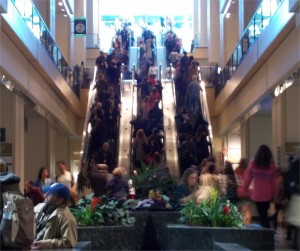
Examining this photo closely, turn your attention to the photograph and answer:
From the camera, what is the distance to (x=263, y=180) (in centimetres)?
1011

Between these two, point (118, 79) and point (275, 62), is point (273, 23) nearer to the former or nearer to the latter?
point (275, 62)

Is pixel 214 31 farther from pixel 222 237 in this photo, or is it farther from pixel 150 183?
pixel 222 237

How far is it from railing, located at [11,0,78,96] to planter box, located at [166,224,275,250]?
827 centimetres

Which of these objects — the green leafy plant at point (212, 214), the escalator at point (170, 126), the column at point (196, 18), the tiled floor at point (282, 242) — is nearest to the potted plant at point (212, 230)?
the green leafy plant at point (212, 214)

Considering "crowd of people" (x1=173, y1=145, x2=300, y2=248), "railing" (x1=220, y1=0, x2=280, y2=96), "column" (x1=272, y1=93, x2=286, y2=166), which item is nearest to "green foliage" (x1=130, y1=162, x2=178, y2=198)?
"crowd of people" (x1=173, y1=145, x2=300, y2=248)

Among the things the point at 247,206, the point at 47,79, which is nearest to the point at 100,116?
the point at 47,79

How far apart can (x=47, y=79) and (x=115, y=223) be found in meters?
12.1

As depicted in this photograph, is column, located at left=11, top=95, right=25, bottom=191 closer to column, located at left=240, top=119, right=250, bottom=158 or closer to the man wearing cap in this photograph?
column, located at left=240, top=119, right=250, bottom=158

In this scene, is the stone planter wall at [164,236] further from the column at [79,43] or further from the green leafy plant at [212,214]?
the column at [79,43]

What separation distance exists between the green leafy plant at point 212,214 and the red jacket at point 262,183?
508mm

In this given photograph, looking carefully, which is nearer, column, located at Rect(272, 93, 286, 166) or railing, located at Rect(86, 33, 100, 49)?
column, located at Rect(272, 93, 286, 166)

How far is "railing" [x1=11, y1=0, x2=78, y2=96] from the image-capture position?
17.4 meters

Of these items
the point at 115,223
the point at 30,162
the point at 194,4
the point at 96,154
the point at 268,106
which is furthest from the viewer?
the point at 194,4

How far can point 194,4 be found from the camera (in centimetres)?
4269
